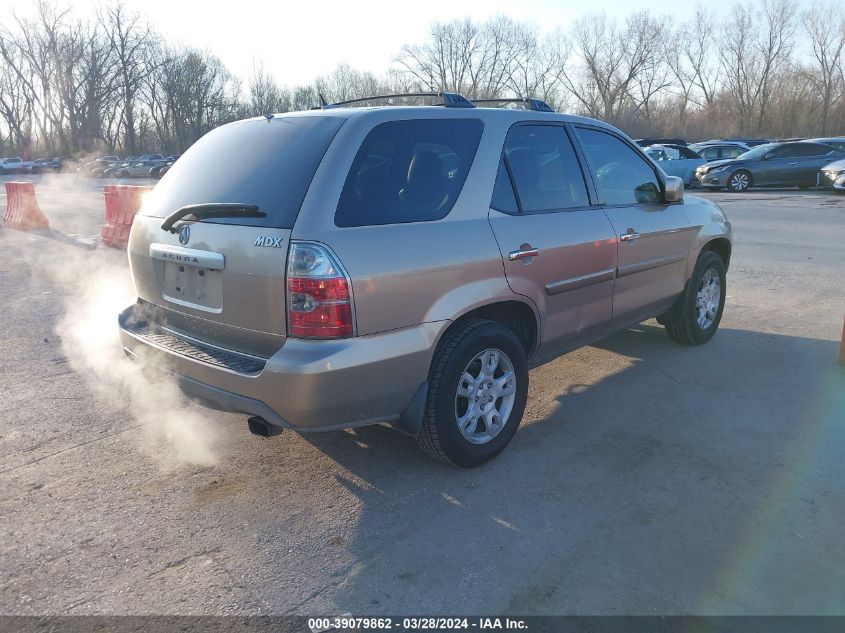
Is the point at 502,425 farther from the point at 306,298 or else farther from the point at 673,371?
the point at 673,371

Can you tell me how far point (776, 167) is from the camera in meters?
21.3

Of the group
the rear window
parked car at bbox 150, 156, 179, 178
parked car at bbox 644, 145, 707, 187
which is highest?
parked car at bbox 150, 156, 179, 178

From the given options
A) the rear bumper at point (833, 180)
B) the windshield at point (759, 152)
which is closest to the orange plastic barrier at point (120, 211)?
the windshield at point (759, 152)

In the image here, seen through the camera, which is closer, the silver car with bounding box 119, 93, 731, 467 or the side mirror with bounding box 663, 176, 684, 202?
the silver car with bounding box 119, 93, 731, 467

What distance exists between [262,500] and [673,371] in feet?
10.7

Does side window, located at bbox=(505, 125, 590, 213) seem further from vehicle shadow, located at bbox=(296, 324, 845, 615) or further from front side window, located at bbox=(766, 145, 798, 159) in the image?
front side window, located at bbox=(766, 145, 798, 159)

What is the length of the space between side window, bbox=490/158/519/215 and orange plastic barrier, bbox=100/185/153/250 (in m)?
7.99

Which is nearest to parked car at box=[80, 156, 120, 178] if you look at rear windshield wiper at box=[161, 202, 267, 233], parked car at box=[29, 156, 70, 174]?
parked car at box=[29, 156, 70, 174]

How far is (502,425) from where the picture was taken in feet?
12.5

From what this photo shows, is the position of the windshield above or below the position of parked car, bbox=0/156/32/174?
below

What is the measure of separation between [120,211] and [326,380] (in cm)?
935

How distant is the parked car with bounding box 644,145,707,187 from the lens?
23000mm

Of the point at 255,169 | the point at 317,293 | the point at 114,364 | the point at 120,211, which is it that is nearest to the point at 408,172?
the point at 255,169

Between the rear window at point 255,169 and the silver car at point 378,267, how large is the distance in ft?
0.04
